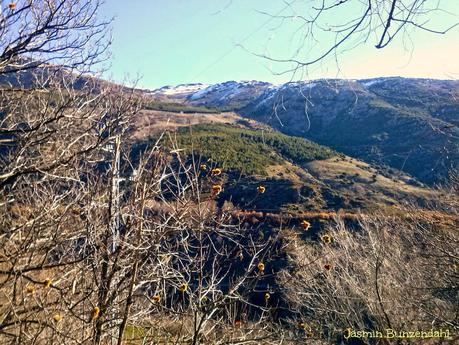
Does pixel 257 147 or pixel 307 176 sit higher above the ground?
pixel 257 147

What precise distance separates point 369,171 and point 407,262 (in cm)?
5102

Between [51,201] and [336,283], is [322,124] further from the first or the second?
[51,201]

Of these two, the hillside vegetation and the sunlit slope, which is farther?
the hillside vegetation

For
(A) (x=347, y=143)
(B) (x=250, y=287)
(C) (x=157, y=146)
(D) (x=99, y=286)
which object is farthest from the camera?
(A) (x=347, y=143)

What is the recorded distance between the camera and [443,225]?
32.6ft

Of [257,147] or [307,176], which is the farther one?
[257,147]

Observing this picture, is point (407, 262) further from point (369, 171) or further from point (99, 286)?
point (369, 171)

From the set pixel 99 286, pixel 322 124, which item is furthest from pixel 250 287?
pixel 322 124

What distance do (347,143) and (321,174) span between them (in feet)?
88.3

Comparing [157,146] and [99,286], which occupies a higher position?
[157,146]

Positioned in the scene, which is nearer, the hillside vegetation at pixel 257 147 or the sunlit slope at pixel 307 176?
the sunlit slope at pixel 307 176

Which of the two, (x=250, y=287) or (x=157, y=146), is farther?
(x=250, y=287)

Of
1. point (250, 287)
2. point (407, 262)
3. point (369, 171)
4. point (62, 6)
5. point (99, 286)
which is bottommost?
point (369, 171)

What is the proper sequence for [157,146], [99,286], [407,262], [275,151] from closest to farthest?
[99,286] < [157,146] < [407,262] < [275,151]
